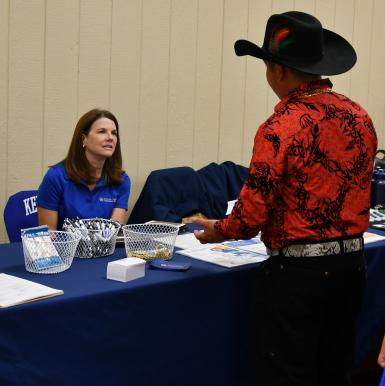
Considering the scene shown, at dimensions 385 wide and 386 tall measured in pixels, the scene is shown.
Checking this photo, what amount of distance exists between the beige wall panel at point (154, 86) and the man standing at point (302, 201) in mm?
1826

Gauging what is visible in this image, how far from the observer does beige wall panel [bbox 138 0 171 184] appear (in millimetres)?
3633

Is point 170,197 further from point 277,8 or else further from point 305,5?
point 305,5

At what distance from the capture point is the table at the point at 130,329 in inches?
63.3

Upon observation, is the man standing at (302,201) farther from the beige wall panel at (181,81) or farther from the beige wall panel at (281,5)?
the beige wall panel at (281,5)

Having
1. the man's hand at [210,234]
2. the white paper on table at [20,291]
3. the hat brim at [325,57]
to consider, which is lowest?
the white paper on table at [20,291]

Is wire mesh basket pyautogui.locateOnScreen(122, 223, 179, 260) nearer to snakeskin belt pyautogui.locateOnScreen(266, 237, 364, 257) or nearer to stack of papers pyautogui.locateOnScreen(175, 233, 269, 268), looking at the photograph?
stack of papers pyautogui.locateOnScreen(175, 233, 269, 268)

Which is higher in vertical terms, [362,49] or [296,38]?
[362,49]

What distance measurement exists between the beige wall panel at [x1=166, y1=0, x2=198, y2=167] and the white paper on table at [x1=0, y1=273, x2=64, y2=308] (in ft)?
7.13

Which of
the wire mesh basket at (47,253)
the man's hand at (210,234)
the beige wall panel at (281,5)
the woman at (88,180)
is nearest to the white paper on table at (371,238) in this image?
the man's hand at (210,234)

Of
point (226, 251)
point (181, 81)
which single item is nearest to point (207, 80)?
point (181, 81)

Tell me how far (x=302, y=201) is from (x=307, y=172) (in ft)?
0.28

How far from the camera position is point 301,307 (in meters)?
1.78

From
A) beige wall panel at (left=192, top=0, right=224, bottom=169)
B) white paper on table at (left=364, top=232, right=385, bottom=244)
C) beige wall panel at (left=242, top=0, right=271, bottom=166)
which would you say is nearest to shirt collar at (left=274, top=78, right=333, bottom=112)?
white paper on table at (left=364, top=232, right=385, bottom=244)

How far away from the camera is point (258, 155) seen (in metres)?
1.75
